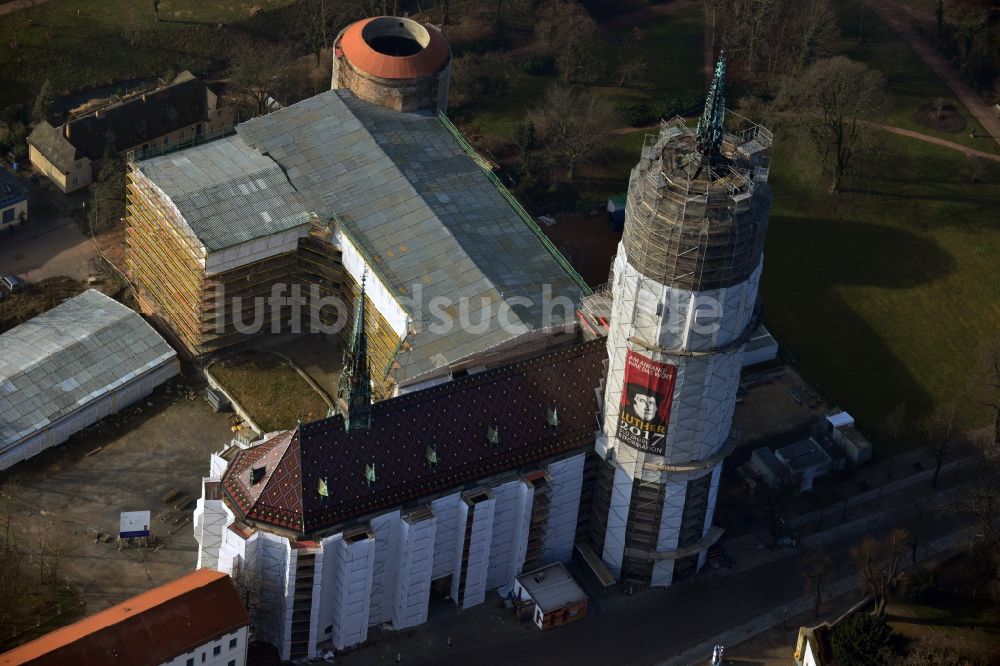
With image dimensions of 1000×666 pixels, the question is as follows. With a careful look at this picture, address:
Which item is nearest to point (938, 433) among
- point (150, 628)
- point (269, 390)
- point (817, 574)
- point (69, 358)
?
point (817, 574)

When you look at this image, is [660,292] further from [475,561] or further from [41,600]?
[41,600]

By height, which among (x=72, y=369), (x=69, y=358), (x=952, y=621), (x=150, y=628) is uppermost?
(x=150, y=628)

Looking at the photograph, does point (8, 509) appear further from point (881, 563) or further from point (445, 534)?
point (881, 563)

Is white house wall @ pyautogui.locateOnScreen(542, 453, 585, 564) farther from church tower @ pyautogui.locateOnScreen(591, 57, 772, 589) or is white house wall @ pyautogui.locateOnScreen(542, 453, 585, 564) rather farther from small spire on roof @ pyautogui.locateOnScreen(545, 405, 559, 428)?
small spire on roof @ pyautogui.locateOnScreen(545, 405, 559, 428)

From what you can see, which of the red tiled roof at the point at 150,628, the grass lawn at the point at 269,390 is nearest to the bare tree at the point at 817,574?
the grass lawn at the point at 269,390

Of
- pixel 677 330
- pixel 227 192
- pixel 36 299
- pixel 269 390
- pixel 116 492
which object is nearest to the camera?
pixel 677 330

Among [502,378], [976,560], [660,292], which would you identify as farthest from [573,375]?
[976,560]
